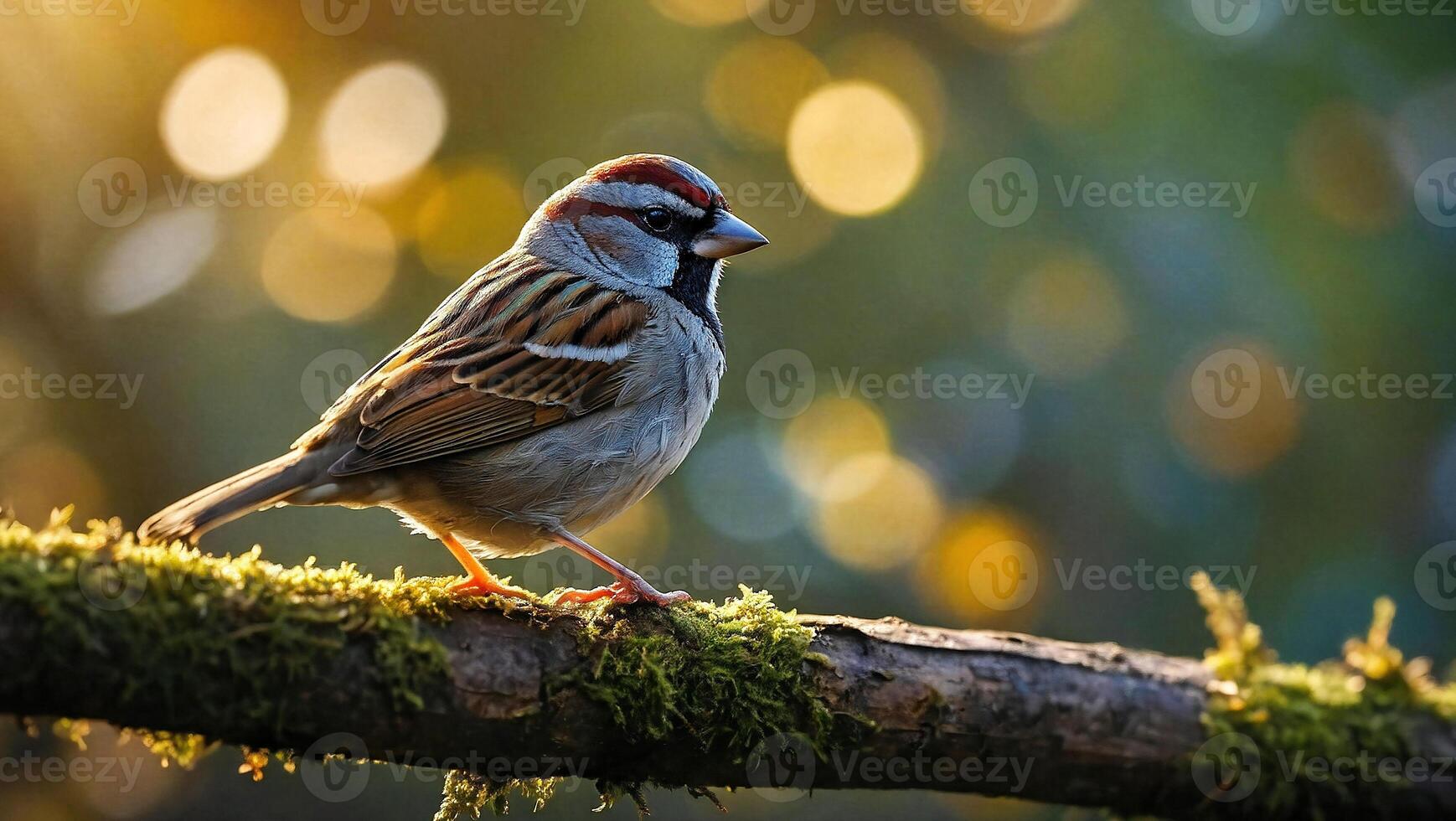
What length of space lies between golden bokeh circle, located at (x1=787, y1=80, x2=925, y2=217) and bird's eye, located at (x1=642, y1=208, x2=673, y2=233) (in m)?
1.31

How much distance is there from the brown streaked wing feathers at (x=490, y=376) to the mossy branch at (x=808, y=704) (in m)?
0.78

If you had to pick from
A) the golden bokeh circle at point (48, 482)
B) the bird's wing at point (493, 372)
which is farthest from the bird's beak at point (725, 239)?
the golden bokeh circle at point (48, 482)

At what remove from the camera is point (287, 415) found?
5035mm

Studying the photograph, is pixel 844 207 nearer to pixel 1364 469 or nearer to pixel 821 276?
pixel 821 276

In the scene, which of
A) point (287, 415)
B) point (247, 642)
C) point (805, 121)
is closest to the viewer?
point (247, 642)

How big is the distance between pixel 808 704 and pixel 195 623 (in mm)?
1473

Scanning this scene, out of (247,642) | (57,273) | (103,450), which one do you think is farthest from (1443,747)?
(57,273)

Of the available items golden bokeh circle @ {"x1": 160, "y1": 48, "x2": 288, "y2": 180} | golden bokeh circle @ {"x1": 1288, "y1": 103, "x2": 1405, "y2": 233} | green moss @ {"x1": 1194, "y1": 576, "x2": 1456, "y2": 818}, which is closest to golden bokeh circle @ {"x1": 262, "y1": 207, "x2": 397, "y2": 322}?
golden bokeh circle @ {"x1": 160, "y1": 48, "x2": 288, "y2": 180}

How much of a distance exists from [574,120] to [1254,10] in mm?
3274

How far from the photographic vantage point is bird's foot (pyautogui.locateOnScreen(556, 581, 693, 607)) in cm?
329

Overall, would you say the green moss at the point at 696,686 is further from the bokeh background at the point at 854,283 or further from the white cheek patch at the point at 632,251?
the bokeh background at the point at 854,283

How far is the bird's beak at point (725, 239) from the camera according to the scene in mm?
4383

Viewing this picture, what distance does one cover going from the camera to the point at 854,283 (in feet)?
17.9

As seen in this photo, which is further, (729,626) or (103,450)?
(103,450)
